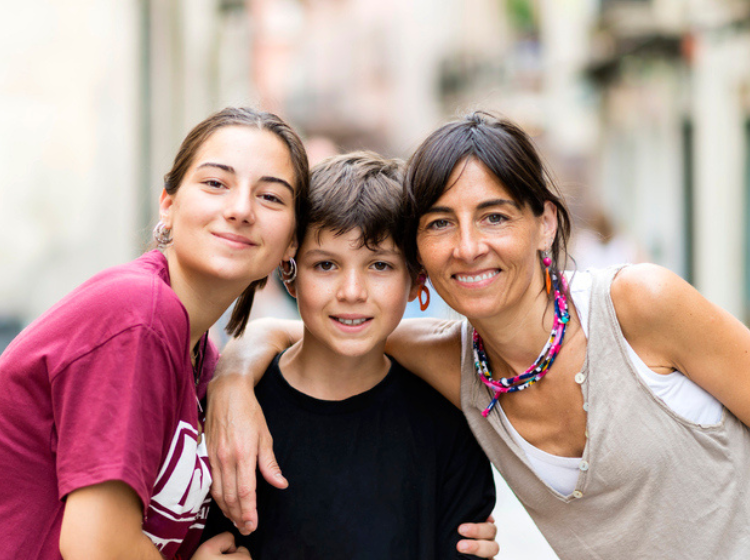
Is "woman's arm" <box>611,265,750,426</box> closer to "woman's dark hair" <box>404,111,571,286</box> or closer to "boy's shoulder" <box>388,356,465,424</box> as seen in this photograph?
"woman's dark hair" <box>404,111,571,286</box>

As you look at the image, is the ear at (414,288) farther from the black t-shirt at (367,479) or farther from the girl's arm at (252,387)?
the black t-shirt at (367,479)

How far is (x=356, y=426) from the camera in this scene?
8.61 ft

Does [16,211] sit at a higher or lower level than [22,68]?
lower

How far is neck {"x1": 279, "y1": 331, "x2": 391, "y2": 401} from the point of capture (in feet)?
8.82

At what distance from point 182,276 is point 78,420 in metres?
0.68

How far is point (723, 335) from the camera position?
2.45m

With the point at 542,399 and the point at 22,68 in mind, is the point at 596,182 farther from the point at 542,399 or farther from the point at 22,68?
the point at 542,399

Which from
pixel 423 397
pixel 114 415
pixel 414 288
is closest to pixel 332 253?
pixel 414 288

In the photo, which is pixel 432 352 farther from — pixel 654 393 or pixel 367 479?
pixel 654 393

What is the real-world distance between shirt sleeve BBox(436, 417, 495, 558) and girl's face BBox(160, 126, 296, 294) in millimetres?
844

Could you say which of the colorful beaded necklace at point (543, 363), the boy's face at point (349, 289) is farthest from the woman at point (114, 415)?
the colorful beaded necklace at point (543, 363)

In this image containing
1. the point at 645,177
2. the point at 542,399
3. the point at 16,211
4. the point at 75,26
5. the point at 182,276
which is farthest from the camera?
the point at 645,177

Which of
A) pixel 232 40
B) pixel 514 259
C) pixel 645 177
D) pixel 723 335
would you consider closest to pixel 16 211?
pixel 514 259

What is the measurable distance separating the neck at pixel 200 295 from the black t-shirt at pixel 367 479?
1.02ft
